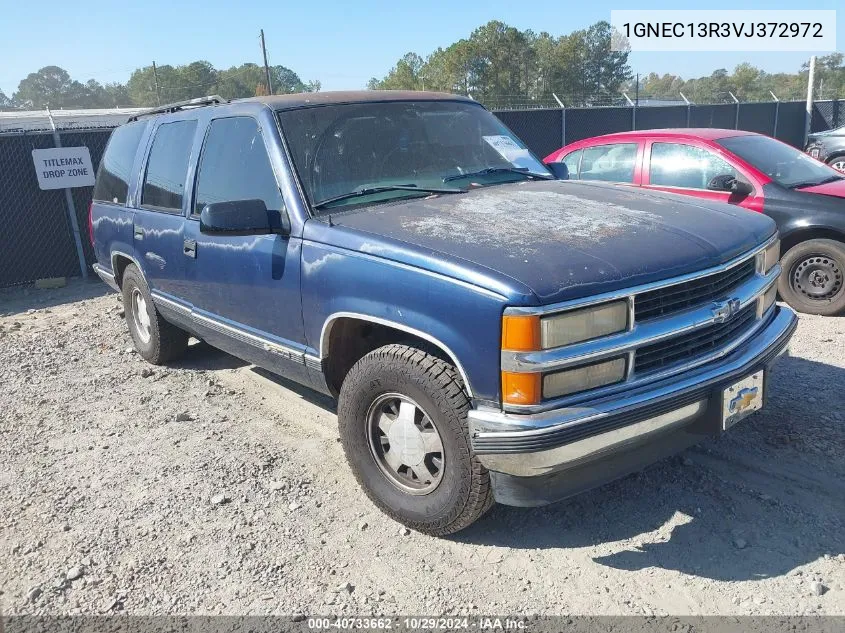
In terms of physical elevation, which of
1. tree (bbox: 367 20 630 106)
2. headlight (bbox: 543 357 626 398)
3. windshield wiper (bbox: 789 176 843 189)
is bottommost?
headlight (bbox: 543 357 626 398)

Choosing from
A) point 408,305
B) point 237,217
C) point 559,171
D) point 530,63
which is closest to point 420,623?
point 408,305

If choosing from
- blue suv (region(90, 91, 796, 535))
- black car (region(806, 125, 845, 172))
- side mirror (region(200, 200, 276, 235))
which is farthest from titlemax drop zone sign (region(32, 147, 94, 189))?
black car (region(806, 125, 845, 172))

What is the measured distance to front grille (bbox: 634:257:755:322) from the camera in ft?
9.12

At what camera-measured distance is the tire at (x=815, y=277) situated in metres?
6.16

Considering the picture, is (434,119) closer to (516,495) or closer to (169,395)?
(516,495)

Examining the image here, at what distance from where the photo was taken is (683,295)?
9.54 ft

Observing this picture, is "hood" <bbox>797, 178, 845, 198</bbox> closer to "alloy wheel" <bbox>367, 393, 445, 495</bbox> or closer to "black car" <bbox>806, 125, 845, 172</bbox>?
"alloy wheel" <bbox>367, 393, 445, 495</bbox>

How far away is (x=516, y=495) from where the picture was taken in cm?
277

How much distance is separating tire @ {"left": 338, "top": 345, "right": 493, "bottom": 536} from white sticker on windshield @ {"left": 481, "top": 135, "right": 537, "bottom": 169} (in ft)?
5.92

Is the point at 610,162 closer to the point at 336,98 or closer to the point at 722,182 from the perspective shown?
the point at 722,182

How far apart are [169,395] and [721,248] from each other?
154 inches

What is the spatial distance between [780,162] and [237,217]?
557cm

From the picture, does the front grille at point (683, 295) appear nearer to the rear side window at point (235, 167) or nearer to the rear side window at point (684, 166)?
the rear side window at point (235, 167)

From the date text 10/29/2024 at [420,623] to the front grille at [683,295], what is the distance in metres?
1.27
